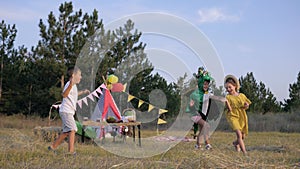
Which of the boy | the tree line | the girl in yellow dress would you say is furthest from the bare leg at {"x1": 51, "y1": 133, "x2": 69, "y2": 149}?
the tree line

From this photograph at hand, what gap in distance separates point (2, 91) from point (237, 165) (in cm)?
2154

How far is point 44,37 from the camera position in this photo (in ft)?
68.1

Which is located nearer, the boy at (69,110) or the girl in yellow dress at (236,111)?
the boy at (69,110)

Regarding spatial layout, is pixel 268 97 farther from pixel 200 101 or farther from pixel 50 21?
pixel 200 101

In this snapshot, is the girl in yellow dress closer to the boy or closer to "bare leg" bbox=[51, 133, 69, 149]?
the boy

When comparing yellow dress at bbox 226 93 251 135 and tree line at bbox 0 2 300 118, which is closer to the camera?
yellow dress at bbox 226 93 251 135

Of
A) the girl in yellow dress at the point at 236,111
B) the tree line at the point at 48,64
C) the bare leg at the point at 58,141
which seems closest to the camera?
the bare leg at the point at 58,141

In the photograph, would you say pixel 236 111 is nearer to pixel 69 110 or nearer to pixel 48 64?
pixel 69 110

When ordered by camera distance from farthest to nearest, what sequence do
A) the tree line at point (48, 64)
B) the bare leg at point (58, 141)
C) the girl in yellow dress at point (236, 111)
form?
the tree line at point (48, 64), the girl in yellow dress at point (236, 111), the bare leg at point (58, 141)

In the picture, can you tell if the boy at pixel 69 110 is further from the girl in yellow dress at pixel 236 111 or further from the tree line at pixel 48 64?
the tree line at pixel 48 64

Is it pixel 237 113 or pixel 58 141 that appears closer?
pixel 58 141

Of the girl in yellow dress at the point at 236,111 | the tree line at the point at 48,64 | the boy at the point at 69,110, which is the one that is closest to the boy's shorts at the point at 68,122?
the boy at the point at 69,110

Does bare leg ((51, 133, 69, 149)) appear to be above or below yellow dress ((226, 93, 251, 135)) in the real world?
below

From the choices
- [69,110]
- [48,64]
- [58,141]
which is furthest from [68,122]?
[48,64]
